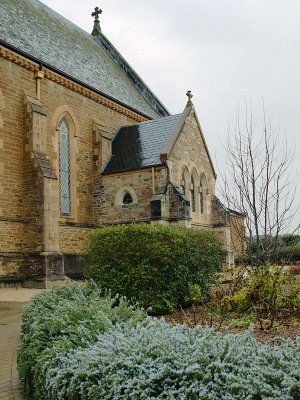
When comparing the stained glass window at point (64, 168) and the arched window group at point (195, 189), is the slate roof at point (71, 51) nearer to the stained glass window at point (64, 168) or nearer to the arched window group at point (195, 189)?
the stained glass window at point (64, 168)

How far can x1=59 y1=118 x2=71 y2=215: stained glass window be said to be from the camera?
18.7m

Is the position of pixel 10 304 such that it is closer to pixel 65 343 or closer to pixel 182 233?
pixel 182 233

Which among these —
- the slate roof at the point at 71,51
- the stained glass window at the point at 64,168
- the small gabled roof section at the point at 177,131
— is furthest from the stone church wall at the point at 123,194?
the slate roof at the point at 71,51

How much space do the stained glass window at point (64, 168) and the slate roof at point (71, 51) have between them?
2473mm

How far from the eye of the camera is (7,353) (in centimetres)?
627

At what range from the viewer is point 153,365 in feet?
10.3

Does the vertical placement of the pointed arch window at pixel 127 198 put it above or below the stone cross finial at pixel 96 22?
below

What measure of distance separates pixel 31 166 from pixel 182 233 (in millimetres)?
8937

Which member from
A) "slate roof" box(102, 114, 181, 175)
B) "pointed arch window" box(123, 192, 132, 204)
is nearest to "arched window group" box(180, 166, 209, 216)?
"slate roof" box(102, 114, 181, 175)

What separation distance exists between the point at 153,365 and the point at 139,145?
1780 centimetres

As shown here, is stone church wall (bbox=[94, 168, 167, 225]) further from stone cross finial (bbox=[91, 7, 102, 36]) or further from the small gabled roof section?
stone cross finial (bbox=[91, 7, 102, 36])

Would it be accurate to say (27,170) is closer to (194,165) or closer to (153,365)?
(194,165)

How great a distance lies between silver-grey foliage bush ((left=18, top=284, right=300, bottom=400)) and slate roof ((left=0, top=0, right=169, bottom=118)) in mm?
14023

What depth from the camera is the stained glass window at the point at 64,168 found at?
18688mm
